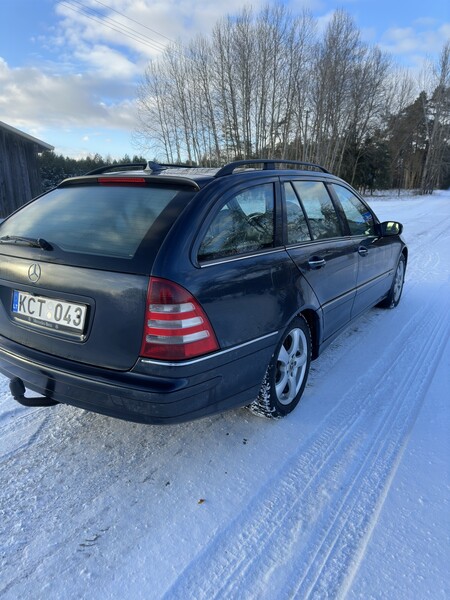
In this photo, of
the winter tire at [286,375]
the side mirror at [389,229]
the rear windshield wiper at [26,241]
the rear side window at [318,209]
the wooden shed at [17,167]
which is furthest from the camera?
the wooden shed at [17,167]

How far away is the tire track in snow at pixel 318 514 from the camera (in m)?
1.68

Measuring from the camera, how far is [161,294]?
1.93 m

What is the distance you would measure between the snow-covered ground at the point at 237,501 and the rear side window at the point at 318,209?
1254 mm

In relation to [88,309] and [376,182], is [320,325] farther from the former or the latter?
[376,182]

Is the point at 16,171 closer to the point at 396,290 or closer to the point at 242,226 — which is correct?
the point at 396,290

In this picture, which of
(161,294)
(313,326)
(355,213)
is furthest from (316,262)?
(161,294)

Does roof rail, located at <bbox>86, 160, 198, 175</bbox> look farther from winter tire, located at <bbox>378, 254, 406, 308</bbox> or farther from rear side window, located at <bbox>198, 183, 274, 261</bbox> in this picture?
winter tire, located at <bbox>378, 254, 406, 308</bbox>

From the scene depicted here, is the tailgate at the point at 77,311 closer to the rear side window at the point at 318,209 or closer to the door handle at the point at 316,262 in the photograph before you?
the door handle at the point at 316,262

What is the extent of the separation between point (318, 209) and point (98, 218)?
1.79m

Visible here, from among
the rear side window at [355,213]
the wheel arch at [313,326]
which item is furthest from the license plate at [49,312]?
the rear side window at [355,213]

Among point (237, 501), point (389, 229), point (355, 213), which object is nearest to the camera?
point (237, 501)

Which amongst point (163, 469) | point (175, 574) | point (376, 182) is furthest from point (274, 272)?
point (376, 182)

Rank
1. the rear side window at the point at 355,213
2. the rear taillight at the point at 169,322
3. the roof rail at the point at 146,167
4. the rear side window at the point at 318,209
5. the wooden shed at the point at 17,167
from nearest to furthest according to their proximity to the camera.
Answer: the rear taillight at the point at 169,322 → the roof rail at the point at 146,167 → the rear side window at the point at 318,209 → the rear side window at the point at 355,213 → the wooden shed at the point at 17,167

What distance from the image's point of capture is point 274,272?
99.2 inches
